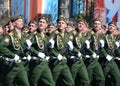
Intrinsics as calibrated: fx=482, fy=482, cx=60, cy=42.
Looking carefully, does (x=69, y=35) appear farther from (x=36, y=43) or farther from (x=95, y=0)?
(x=95, y=0)

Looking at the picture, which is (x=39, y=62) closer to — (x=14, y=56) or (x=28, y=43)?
(x=28, y=43)

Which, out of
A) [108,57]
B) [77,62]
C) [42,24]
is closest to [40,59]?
[42,24]

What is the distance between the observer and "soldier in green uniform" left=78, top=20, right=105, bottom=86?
10.8 meters

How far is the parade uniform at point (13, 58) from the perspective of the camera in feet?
31.6

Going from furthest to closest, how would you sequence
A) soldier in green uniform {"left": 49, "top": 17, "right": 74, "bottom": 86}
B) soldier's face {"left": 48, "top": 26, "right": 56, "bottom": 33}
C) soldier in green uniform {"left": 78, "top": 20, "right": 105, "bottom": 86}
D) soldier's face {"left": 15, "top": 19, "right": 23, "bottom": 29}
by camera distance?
1. soldier in green uniform {"left": 78, "top": 20, "right": 105, "bottom": 86}
2. soldier's face {"left": 48, "top": 26, "right": 56, "bottom": 33}
3. soldier in green uniform {"left": 49, "top": 17, "right": 74, "bottom": 86}
4. soldier's face {"left": 15, "top": 19, "right": 23, "bottom": 29}

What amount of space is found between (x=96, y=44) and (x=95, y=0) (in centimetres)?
789

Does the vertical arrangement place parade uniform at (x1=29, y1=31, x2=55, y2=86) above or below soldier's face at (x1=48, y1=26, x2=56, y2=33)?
below

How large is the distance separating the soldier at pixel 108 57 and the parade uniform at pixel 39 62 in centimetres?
151

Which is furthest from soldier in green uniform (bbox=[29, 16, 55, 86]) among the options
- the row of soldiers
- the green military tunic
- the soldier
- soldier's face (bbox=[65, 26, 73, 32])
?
the soldier

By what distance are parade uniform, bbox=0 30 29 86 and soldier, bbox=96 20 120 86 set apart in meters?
2.08

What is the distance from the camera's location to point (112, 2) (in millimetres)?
18406

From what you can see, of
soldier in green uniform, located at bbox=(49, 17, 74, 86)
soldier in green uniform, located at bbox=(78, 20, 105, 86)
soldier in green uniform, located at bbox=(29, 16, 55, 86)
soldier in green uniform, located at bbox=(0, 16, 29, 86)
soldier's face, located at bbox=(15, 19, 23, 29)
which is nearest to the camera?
soldier in green uniform, located at bbox=(0, 16, 29, 86)

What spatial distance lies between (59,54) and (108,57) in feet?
4.13

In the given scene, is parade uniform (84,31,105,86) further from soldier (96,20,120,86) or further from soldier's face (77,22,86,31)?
soldier's face (77,22,86,31)
